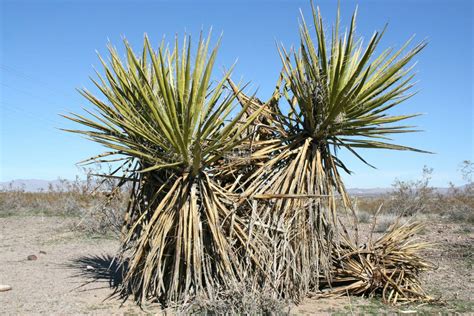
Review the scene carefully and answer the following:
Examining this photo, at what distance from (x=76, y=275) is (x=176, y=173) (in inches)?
108

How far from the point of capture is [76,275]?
6.95 m

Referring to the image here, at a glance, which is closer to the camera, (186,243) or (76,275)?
(186,243)

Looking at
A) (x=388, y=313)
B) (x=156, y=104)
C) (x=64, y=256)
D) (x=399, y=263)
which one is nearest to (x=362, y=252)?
(x=399, y=263)

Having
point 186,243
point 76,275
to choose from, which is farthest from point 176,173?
point 76,275

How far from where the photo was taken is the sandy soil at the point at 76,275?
5375 millimetres

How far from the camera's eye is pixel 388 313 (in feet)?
17.4

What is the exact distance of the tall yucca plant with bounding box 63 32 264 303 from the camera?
16.7 ft

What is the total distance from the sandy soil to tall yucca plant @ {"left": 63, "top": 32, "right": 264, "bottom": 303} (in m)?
0.58

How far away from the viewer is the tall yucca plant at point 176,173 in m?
5.10

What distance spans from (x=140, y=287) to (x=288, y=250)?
1980mm

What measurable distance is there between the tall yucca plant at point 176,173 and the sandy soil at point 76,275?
1.91ft

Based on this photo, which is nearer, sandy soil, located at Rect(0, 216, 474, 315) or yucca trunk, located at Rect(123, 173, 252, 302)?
yucca trunk, located at Rect(123, 173, 252, 302)

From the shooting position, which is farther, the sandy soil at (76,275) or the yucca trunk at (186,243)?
the sandy soil at (76,275)

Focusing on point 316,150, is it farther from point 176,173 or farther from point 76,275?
point 76,275
